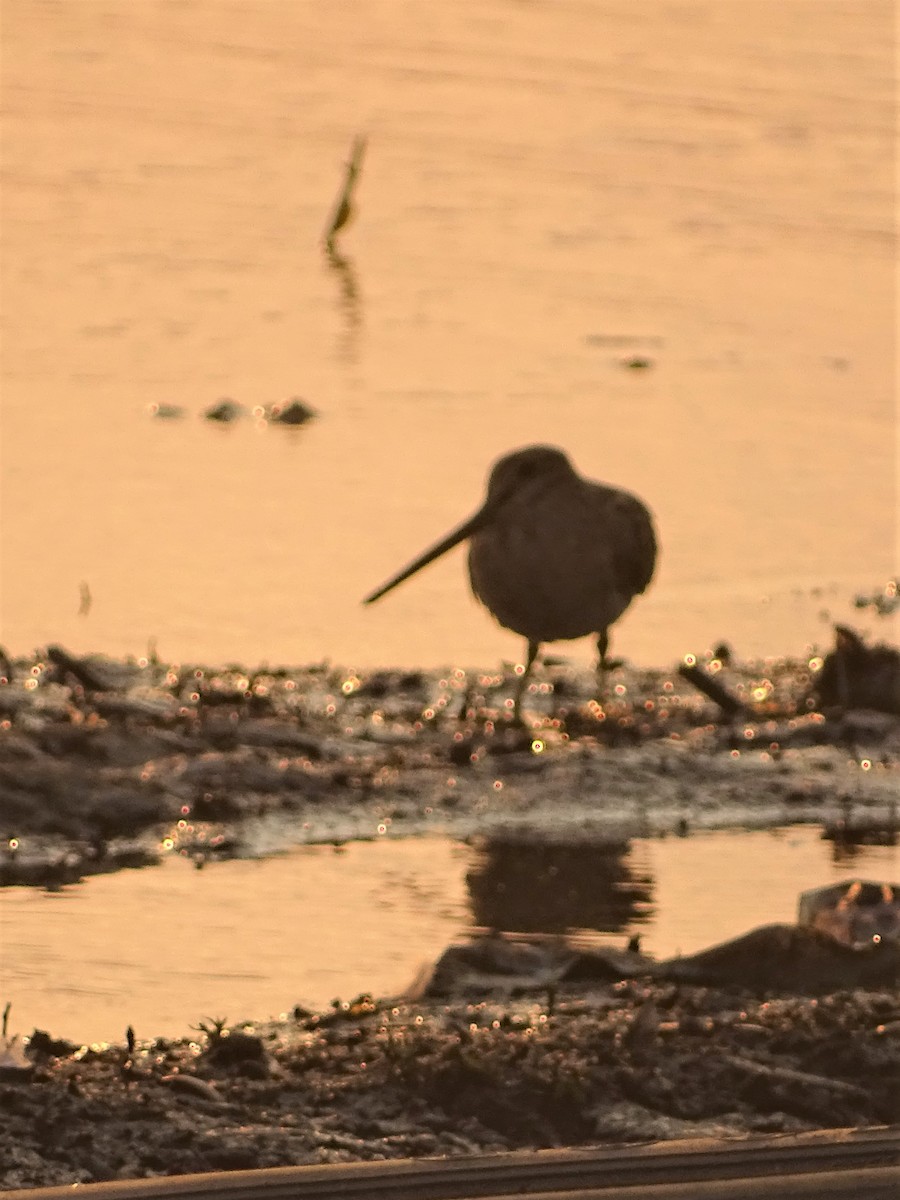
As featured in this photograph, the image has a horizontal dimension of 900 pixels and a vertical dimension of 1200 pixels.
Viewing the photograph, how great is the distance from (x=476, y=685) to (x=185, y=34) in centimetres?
1405

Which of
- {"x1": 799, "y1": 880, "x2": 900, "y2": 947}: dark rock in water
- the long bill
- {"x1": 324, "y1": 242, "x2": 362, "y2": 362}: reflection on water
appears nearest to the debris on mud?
the long bill

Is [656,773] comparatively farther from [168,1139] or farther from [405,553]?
[168,1139]

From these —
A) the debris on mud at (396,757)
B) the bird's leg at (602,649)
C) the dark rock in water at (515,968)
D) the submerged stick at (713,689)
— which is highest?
the bird's leg at (602,649)

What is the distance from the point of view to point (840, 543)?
40.8ft

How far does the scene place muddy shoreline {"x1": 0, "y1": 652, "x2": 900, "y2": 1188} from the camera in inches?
207

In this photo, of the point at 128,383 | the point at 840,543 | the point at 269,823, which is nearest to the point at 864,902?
the point at 269,823

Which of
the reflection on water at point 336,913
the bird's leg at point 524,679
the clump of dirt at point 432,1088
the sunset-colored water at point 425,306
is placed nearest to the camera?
the clump of dirt at point 432,1088

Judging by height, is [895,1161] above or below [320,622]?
below

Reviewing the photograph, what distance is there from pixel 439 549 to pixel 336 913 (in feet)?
12.2

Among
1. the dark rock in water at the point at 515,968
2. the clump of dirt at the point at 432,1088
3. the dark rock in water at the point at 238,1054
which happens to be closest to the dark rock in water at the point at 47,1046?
the clump of dirt at the point at 432,1088

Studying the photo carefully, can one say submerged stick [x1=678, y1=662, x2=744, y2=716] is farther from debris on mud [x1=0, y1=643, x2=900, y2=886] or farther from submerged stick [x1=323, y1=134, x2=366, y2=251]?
submerged stick [x1=323, y1=134, x2=366, y2=251]

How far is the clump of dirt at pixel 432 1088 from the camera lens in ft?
16.6

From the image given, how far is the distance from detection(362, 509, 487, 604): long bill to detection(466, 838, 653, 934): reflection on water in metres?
2.69

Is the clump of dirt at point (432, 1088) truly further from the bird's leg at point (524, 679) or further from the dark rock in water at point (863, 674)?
the dark rock in water at point (863, 674)
